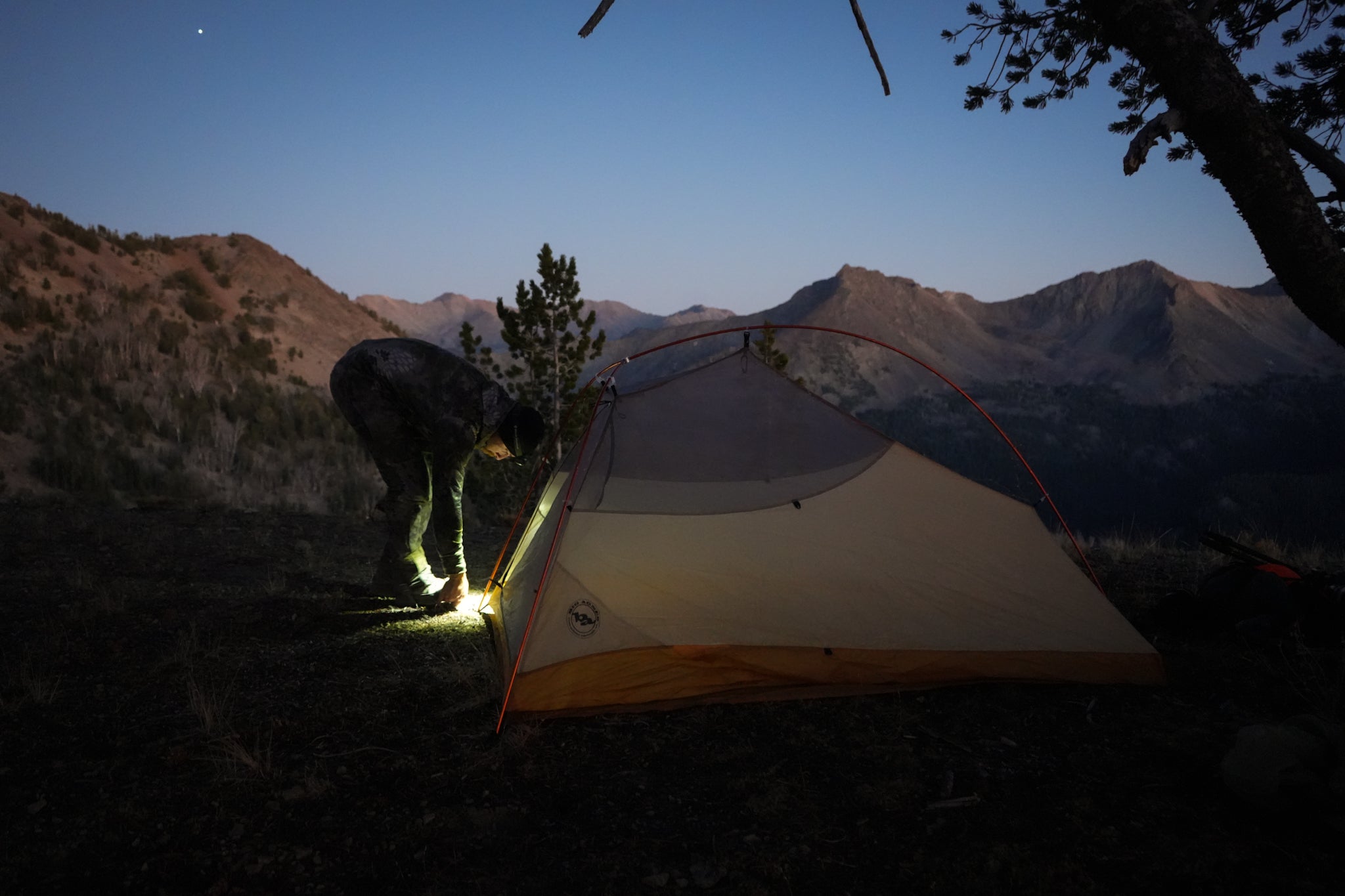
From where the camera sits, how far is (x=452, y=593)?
5590 millimetres

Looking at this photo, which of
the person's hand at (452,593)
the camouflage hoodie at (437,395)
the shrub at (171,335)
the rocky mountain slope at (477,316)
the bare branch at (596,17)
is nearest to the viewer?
the bare branch at (596,17)

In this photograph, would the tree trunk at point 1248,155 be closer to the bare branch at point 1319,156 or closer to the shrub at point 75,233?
the bare branch at point 1319,156

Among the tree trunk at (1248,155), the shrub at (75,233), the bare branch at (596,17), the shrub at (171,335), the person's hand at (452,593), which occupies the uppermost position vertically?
the shrub at (75,233)

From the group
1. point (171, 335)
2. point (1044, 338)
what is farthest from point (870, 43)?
point (1044, 338)

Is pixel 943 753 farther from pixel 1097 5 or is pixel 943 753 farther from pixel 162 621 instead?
pixel 162 621

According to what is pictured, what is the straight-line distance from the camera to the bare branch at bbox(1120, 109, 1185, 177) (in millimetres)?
3184

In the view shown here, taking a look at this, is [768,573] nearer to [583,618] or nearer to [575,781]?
[583,618]

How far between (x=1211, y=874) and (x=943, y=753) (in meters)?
1.11

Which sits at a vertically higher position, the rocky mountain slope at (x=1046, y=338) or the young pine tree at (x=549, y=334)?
the rocky mountain slope at (x=1046, y=338)

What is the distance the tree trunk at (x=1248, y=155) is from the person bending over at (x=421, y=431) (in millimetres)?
4081

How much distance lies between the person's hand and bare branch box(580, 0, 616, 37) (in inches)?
154

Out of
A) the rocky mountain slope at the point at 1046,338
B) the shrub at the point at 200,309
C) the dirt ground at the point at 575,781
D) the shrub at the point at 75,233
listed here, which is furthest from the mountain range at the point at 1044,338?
the dirt ground at the point at 575,781

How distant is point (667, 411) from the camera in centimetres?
470

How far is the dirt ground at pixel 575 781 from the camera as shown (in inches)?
101
